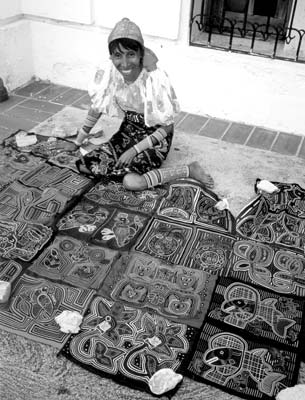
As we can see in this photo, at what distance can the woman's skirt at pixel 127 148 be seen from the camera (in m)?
3.10

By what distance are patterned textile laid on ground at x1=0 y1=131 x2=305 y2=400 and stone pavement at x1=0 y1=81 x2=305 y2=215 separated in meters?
0.29

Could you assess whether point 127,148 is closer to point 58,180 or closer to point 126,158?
point 126,158

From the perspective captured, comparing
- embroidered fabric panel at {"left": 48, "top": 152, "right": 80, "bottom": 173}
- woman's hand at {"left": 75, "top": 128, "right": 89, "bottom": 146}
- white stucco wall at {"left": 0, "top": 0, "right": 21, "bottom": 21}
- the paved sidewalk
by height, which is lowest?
the paved sidewalk

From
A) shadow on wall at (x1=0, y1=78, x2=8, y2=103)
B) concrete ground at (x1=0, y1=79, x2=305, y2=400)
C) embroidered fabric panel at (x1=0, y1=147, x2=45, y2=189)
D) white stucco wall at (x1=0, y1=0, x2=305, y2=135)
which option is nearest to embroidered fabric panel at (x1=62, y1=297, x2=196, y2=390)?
concrete ground at (x1=0, y1=79, x2=305, y2=400)

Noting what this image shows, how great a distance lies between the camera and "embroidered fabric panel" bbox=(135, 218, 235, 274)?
97.3 inches

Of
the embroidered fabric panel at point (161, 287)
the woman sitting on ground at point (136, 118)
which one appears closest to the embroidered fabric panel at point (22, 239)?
the embroidered fabric panel at point (161, 287)

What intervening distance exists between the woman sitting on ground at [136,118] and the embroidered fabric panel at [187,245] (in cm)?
45

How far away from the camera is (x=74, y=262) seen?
2443 mm

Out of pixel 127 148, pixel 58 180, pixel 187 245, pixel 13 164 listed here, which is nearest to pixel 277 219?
pixel 187 245

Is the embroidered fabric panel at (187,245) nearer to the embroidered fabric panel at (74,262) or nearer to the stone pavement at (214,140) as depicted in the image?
the embroidered fabric panel at (74,262)

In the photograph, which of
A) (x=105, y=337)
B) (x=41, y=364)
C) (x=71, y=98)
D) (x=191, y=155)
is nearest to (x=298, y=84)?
(x=191, y=155)

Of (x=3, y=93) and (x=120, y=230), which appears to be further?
(x=3, y=93)

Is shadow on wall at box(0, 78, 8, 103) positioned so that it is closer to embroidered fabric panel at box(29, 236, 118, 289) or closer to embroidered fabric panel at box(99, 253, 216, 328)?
embroidered fabric panel at box(29, 236, 118, 289)

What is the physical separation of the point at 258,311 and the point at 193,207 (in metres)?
0.86
